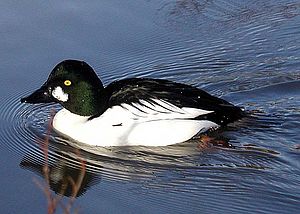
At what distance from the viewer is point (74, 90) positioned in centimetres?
752

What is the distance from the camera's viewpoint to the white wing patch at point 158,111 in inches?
291

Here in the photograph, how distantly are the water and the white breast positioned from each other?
0.11m

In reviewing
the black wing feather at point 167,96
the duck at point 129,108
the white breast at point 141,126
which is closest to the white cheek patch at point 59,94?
the duck at point 129,108

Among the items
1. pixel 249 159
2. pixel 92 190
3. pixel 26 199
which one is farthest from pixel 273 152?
pixel 26 199

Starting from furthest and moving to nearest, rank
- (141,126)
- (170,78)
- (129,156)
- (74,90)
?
(170,78)
(74,90)
(141,126)
(129,156)

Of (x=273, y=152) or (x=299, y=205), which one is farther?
(x=273, y=152)

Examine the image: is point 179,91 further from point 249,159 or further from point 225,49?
point 225,49

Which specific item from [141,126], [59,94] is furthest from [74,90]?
[141,126]

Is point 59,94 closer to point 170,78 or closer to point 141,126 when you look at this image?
point 141,126

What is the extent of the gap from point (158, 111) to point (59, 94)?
0.91 meters

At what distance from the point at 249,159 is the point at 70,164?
1491 mm

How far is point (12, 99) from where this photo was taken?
7922mm

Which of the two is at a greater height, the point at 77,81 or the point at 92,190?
the point at 77,81

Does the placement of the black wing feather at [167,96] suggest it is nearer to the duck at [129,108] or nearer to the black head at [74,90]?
the duck at [129,108]
